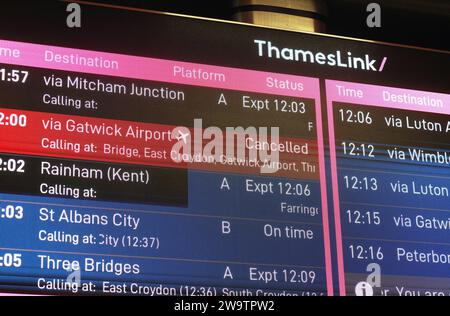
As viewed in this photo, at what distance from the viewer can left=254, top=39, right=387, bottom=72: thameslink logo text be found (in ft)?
11.2

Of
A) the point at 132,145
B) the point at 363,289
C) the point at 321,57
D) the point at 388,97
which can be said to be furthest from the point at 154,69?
the point at 363,289

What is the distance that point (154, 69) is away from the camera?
328 cm

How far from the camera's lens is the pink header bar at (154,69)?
10.4 ft

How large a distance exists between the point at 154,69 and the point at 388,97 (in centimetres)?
78

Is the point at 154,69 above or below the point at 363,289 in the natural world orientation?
above

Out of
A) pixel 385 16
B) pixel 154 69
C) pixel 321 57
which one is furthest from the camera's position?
pixel 385 16

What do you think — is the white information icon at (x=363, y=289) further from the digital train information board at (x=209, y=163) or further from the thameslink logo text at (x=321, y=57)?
the thameslink logo text at (x=321, y=57)

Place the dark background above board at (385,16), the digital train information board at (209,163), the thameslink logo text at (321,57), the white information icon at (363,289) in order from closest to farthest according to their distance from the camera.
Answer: the digital train information board at (209,163)
the white information icon at (363,289)
the thameslink logo text at (321,57)
the dark background above board at (385,16)

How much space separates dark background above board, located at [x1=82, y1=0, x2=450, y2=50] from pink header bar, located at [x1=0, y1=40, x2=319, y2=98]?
44 cm

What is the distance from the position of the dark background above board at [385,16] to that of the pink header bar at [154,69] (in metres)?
0.44

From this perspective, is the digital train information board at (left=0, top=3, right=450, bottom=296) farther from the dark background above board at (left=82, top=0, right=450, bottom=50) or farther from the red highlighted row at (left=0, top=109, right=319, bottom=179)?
the dark background above board at (left=82, top=0, right=450, bottom=50)

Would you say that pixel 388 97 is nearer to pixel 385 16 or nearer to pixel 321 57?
pixel 321 57

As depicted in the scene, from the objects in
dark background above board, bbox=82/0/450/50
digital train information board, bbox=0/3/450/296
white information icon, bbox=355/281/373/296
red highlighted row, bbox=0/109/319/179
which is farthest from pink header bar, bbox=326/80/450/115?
white information icon, bbox=355/281/373/296

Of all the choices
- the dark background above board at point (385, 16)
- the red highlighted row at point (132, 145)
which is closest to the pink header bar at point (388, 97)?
the red highlighted row at point (132, 145)
